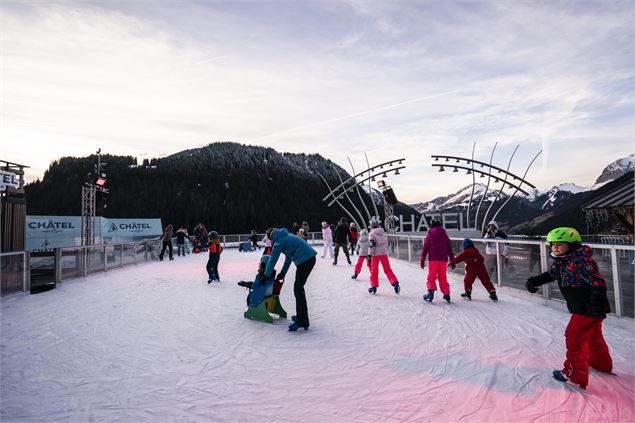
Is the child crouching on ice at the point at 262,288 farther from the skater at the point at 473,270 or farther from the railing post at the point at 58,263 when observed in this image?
the railing post at the point at 58,263

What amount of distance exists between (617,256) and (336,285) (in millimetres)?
5599

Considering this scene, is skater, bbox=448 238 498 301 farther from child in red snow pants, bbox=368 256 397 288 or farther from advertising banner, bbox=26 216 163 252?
advertising banner, bbox=26 216 163 252

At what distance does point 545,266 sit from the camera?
6.47 metres

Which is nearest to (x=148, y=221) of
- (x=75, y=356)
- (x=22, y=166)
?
(x=22, y=166)

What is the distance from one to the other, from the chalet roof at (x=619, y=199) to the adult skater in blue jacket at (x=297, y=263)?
15227 millimetres

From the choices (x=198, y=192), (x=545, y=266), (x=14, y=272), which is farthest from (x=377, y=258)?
(x=198, y=192)

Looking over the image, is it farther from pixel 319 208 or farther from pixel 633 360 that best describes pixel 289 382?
pixel 319 208

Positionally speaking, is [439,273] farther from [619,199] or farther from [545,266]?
[619,199]

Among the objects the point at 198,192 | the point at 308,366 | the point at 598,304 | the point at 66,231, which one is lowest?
the point at 308,366

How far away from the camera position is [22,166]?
15875 millimetres

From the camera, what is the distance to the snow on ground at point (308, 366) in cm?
277

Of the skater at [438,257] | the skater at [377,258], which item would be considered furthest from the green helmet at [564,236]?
the skater at [377,258]

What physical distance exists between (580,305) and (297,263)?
3.23m

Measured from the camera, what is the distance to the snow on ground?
2771mm
